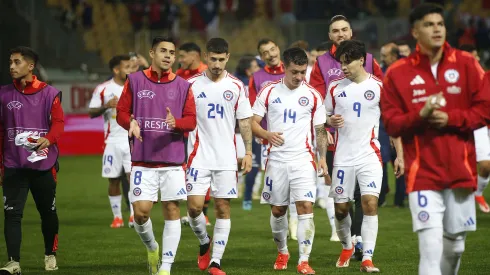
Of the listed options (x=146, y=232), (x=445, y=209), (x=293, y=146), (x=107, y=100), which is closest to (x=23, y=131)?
(x=146, y=232)

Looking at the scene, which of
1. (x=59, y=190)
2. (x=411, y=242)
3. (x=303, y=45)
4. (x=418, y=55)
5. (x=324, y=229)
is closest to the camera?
(x=418, y=55)

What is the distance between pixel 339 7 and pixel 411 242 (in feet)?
58.9

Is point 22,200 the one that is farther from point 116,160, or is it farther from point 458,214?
point 458,214

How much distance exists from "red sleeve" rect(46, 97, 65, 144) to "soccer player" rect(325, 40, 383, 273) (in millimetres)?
2817

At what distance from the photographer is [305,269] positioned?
985cm

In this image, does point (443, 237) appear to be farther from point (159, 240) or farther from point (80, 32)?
point (80, 32)

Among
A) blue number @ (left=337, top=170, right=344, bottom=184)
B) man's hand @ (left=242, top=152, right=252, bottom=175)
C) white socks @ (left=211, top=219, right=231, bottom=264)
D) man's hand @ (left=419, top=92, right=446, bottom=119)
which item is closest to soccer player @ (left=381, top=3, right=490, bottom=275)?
man's hand @ (left=419, top=92, right=446, bottom=119)

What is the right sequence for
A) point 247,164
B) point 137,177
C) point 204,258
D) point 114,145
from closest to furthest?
point 137,177, point 247,164, point 204,258, point 114,145

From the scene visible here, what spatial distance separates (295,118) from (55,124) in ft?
8.21

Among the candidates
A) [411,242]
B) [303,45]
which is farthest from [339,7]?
[411,242]

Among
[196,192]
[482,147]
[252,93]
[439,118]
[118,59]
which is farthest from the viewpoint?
[118,59]

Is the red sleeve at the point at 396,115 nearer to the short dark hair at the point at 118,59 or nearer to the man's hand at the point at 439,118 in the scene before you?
the man's hand at the point at 439,118

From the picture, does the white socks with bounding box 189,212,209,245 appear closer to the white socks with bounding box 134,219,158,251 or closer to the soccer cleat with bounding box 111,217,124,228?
the white socks with bounding box 134,219,158,251

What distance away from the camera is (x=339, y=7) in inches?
1154
